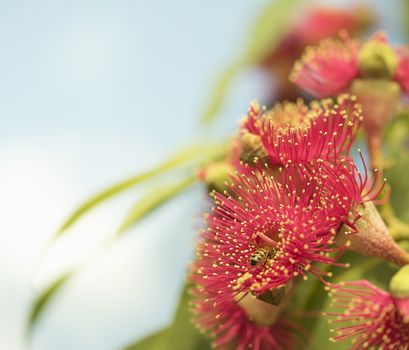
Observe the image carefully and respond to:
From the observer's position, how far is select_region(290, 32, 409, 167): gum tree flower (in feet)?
3.97

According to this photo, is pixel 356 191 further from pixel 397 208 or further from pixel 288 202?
pixel 397 208

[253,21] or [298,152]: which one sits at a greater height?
[253,21]

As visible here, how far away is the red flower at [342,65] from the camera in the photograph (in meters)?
1.22

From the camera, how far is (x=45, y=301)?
56.2 inches

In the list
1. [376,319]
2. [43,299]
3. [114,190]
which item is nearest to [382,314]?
[376,319]

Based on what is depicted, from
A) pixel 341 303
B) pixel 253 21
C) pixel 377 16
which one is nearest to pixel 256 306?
pixel 341 303

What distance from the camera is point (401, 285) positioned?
2.86 ft

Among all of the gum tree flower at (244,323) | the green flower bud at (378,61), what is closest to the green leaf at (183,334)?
the gum tree flower at (244,323)

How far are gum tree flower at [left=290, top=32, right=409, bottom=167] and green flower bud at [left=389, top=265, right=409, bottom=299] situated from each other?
0.33 m

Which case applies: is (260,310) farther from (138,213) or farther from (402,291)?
(138,213)

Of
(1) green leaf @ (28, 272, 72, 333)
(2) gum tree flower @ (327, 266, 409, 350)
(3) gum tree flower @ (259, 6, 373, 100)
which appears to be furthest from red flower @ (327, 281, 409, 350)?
(3) gum tree flower @ (259, 6, 373, 100)

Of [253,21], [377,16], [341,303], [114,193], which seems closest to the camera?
[341,303]

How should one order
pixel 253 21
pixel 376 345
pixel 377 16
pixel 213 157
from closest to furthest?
pixel 376 345, pixel 213 157, pixel 253 21, pixel 377 16

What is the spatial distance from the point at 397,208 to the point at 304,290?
0.21 meters
